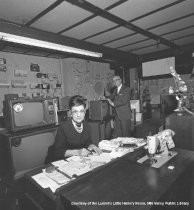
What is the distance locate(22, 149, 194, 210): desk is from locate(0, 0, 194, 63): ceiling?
2.47 meters

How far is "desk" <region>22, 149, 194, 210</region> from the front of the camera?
0.94m

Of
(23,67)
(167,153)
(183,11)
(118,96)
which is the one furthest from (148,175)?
(23,67)

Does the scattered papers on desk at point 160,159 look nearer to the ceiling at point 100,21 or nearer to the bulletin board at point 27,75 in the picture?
the ceiling at point 100,21

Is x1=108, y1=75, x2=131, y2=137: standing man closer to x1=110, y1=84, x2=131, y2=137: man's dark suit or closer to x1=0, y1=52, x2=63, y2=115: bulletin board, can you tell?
x1=110, y1=84, x2=131, y2=137: man's dark suit

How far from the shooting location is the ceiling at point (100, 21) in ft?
9.41

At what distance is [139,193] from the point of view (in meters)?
0.98

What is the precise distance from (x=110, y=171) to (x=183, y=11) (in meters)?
3.20

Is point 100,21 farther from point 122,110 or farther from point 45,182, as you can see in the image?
point 45,182

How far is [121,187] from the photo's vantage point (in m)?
1.05

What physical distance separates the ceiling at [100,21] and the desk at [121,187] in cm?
247

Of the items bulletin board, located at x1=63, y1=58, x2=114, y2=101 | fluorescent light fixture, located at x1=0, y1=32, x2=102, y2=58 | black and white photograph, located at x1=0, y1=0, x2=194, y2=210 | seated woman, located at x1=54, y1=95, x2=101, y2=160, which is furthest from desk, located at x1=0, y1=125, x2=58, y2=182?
bulletin board, located at x1=63, y1=58, x2=114, y2=101

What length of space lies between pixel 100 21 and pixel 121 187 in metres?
3.17

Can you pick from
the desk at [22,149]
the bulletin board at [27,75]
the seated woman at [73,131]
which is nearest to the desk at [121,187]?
the seated woman at [73,131]

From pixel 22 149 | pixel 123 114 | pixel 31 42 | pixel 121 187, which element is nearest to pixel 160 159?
pixel 121 187
